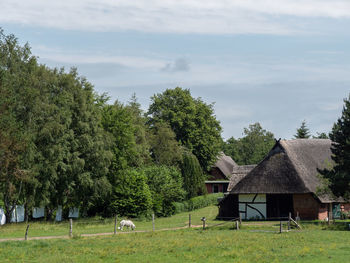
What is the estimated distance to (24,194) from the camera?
143ft

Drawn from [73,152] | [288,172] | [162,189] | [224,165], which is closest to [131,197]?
[162,189]

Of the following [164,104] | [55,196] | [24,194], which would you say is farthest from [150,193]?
[164,104]

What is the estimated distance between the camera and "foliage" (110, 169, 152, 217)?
5184 cm

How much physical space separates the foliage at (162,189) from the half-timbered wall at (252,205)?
9744 mm

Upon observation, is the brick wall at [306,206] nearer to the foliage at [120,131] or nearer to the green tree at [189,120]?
the foliage at [120,131]

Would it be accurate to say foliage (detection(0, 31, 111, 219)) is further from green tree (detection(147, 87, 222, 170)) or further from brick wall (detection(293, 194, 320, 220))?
green tree (detection(147, 87, 222, 170))

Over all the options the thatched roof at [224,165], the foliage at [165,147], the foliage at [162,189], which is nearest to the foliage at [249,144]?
the thatched roof at [224,165]

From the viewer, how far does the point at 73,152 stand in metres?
47.8

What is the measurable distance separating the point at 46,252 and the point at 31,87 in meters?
21.5

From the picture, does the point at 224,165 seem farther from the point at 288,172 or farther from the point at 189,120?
the point at 288,172

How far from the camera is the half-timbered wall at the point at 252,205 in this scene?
4991 cm

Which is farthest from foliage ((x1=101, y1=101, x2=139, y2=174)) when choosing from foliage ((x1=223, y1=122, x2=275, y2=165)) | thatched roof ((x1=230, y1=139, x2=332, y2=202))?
foliage ((x1=223, y1=122, x2=275, y2=165))

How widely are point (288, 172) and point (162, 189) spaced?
15061 mm

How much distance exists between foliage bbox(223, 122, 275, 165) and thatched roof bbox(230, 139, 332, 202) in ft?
218
